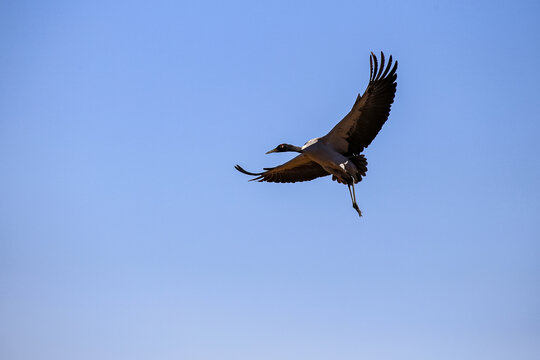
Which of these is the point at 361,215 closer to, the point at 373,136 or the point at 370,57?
the point at 373,136

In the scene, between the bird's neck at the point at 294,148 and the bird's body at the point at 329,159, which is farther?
Result: the bird's neck at the point at 294,148

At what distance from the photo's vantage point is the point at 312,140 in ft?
75.3

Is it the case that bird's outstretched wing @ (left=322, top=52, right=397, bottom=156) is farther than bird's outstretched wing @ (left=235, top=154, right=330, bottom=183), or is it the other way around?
bird's outstretched wing @ (left=235, top=154, right=330, bottom=183)

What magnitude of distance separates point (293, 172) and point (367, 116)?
384cm

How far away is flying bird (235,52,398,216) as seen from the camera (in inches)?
853

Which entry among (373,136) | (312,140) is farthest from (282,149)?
(373,136)

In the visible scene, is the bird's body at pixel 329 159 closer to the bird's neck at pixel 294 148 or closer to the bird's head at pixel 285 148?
the bird's neck at pixel 294 148

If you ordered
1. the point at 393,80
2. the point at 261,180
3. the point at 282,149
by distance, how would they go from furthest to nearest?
the point at 261,180 → the point at 282,149 → the point at 393,80

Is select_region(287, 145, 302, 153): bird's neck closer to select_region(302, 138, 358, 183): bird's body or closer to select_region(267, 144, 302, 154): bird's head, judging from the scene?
select_region(267, 144, 302, 154): bird's head

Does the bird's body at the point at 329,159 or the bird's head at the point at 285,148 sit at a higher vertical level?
the bird's head at the point at 285,148

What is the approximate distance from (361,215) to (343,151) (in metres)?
1.93

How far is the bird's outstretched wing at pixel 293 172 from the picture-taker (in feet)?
80.2

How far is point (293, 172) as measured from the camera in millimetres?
24969

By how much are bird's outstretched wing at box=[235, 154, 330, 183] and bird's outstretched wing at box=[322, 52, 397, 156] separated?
186 centimetres
